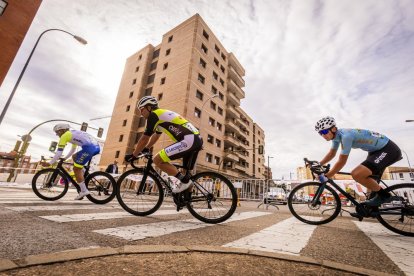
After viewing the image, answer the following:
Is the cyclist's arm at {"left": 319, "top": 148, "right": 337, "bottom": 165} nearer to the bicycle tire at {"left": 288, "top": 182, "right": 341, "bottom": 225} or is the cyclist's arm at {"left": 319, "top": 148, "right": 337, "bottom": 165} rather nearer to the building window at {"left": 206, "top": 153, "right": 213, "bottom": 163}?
the bicycle tire at {"left": 288, "top": 182, "right": 341, "bottom": 225}

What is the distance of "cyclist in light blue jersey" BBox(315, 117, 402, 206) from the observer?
3706 millimetres

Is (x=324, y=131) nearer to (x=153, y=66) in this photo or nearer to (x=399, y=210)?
(x=399, y=210)

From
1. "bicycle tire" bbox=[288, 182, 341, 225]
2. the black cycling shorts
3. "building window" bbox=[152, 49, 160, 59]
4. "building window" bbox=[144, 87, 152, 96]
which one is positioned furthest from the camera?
"building window" bbox=[152, 49, 160, 59]

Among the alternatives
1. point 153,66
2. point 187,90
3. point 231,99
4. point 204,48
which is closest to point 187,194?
point 187,90

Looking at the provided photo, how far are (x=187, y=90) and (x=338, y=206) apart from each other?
92.7 feet

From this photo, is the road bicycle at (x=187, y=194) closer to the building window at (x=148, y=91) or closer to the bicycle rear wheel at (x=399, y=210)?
the bicycle rear wheel at (x=399, y=210)

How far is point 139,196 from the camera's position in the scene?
4.02m

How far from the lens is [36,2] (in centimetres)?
1670

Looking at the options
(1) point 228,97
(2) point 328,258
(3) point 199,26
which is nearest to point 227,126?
→ (1) point 228,97

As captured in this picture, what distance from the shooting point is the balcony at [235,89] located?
42.6 meters

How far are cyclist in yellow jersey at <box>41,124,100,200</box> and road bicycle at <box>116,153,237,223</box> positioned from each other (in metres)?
2.03

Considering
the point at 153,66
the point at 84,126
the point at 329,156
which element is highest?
the point at 153,66

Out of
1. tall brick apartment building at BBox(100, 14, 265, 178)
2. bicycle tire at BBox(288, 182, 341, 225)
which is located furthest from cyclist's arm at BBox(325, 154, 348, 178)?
tall brick apartment building at BBox(100, 14, 265, 178)

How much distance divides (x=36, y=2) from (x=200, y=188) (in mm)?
21798
